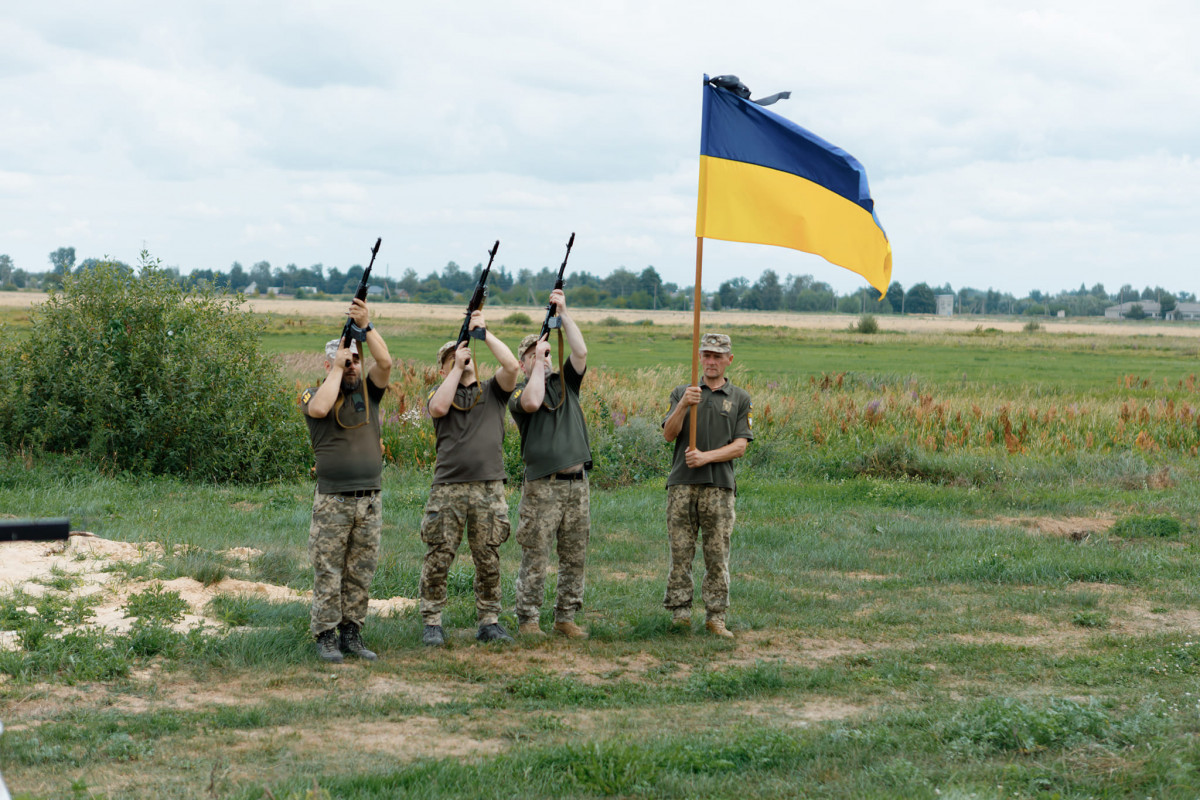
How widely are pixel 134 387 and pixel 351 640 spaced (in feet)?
31.4

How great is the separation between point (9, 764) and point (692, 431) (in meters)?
4.88

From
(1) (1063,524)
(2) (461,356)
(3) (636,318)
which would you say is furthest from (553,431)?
(3) (636,318)

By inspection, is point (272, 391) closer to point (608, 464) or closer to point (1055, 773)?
point (608, 464)

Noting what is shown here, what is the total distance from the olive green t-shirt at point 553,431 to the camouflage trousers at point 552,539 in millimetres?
150

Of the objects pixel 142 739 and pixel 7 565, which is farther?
pixel 7 565

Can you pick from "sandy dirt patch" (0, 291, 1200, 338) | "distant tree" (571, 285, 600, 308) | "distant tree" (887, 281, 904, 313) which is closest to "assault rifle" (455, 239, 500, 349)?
"sandy dirt patch" (0, 291, 1200, 338)

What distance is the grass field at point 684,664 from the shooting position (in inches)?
196

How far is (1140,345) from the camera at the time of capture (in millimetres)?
68938

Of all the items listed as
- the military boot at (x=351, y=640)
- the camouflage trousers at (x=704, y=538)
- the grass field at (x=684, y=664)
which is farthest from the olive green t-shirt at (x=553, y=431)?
the military boot at (x=351, y=640)

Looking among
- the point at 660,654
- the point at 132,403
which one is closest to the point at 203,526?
the point at 132,403

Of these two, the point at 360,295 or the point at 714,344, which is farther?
the point at 714,344

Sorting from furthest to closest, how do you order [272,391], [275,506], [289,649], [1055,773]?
[272,391] → [275,506] → [289,649] → [1055,773]

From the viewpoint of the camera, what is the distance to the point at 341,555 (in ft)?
23.5

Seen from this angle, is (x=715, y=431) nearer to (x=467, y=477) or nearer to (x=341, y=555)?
(x=467, y=477)
